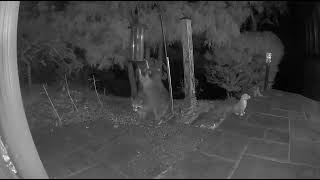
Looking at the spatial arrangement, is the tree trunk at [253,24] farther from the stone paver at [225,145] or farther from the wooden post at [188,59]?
the stone paver at [225,145]

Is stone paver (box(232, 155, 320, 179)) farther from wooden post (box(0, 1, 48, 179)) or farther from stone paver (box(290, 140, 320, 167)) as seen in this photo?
wooden post (box(0, 1, 48, 179))

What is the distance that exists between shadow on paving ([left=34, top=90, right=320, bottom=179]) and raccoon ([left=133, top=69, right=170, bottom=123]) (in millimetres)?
546

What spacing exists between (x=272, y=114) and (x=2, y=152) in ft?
14.2

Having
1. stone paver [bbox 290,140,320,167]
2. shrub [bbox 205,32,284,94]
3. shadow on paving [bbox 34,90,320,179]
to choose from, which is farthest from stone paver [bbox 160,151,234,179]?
shrub [bbox 205,32,284,94]

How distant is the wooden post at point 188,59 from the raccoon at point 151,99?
1.29ft

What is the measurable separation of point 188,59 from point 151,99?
0.93 m

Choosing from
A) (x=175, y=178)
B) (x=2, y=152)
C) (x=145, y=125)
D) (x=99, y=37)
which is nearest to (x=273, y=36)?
(x=99, y=37)

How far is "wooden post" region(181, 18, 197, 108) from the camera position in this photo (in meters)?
4.97

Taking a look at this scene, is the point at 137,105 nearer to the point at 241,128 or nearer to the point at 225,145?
the point at 241,128

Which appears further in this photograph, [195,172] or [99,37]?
[99,37]

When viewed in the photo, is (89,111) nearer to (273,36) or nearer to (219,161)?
(219,161)

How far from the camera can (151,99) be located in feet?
16.5

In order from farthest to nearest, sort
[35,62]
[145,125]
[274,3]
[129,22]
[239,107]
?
[274,3]
[35,62]
[129,22]
[239,107]
[145,125]

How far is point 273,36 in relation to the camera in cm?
850
